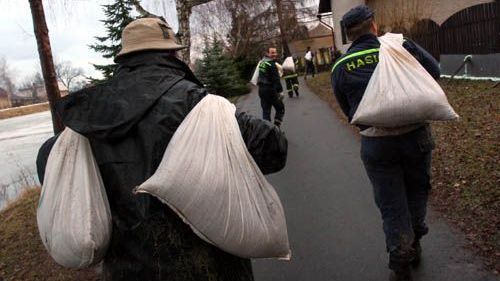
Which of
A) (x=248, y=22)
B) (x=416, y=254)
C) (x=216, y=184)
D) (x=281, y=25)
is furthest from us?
(x=281, y=25)

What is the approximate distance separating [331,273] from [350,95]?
1523mm

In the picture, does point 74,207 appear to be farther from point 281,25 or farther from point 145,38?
point 281,25

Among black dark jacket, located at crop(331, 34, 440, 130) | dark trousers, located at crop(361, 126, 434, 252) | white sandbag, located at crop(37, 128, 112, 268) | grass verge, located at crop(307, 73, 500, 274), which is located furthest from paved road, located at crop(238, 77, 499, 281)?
white sandbag, located at crop(37, 128, 112, 268)

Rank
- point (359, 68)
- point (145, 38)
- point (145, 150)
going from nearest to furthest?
point (145, 150) → point (145, 38) → point (359, 68)

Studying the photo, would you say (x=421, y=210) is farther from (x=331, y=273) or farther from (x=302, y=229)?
(x=302, y=229)

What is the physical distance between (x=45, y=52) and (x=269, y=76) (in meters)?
4.57

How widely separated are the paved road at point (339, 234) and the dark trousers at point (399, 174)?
518 mm

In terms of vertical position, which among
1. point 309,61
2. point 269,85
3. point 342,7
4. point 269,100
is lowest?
point 269,100

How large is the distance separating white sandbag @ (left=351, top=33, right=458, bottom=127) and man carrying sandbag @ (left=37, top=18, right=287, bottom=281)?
118 cm

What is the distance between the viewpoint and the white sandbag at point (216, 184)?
198cm

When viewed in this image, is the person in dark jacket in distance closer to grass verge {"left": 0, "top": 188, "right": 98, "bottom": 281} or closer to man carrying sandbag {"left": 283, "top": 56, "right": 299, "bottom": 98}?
grass verge {"left": 0, "top": 188, "right": 98, "bottom": 281}

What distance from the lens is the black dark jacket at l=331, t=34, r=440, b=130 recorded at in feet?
11.0

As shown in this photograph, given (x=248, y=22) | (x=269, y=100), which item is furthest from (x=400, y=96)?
(x=248, y=22)

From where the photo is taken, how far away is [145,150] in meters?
2.10
